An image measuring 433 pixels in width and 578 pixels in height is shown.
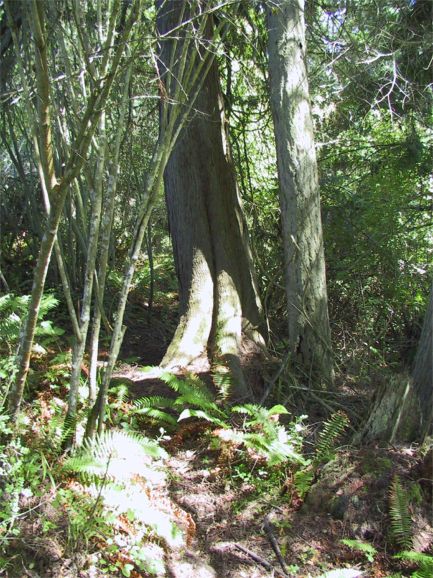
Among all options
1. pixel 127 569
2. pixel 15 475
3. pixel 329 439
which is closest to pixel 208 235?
pixel 329 439

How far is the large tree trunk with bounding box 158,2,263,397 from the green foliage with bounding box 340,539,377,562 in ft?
7.35

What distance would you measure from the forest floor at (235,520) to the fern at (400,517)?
23 mm

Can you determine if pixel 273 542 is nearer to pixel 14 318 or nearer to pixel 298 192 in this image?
pixel 14 318

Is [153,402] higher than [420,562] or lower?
higher

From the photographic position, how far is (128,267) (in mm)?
3432

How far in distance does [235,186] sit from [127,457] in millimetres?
3432

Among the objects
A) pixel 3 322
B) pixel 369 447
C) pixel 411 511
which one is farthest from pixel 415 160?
pixel 3 322

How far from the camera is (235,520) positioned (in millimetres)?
3682

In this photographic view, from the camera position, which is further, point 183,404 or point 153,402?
point 183,404

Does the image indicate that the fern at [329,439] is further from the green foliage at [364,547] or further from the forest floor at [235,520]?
the green foliage at [364,547]

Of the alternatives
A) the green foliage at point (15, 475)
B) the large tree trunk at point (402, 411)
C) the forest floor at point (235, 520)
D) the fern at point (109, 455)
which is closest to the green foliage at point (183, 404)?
the forest floor at point (235, 520)

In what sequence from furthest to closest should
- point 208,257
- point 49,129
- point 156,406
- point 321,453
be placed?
→ 1. point 208,257
2. point 156,406
3. point 321,453
4. point 49,129

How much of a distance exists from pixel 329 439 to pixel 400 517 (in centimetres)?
85

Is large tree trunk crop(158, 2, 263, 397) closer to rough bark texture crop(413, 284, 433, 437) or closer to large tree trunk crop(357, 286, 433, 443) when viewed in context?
large tree trunk crop(357, 286, 433, 443)
